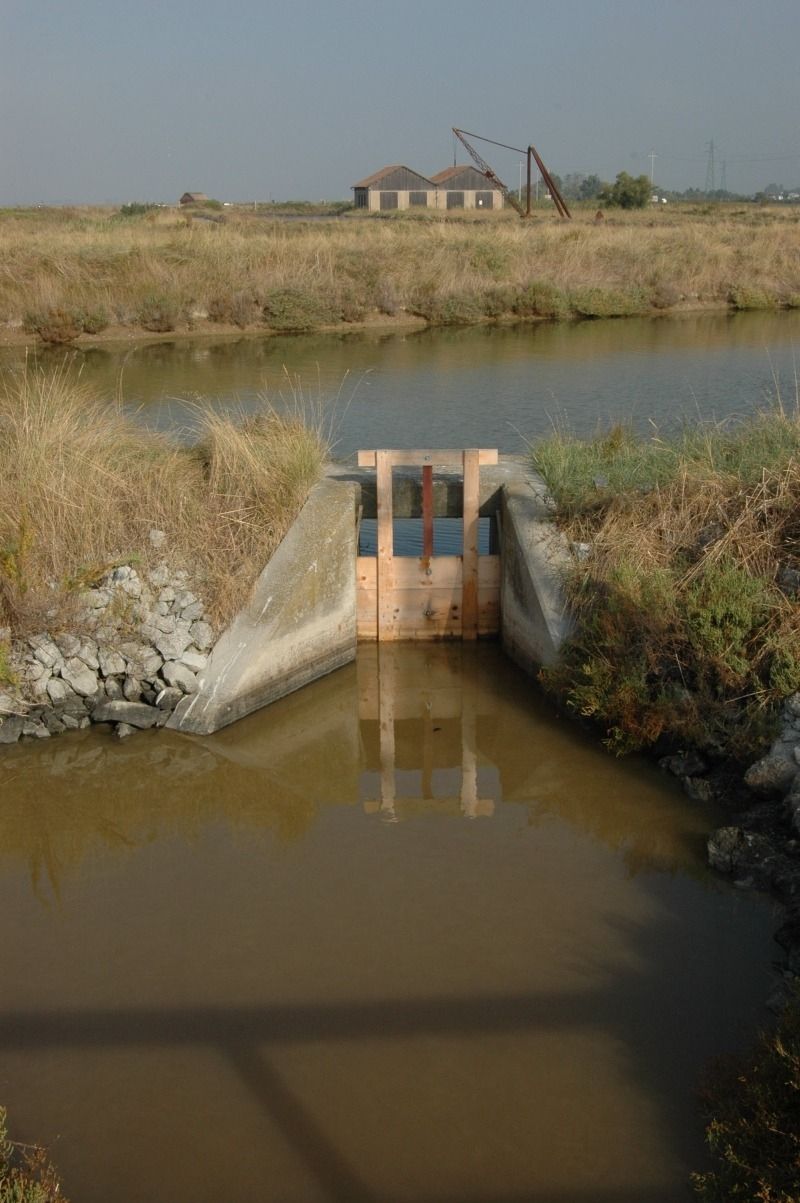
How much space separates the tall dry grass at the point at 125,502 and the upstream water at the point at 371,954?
110 centimetres

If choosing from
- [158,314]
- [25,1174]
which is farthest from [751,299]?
[25,1174]

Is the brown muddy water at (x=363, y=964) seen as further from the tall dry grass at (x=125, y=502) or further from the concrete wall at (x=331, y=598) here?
the tall dry grass at (x=125, y=502)

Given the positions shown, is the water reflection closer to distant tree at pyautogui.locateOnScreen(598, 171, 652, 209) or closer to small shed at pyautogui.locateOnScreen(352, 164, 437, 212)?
distant tree at pyautogui.locateOnScreen(598, 171, 652, 209)

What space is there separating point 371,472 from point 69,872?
446 cm

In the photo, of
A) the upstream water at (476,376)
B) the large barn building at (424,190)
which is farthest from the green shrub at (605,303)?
the large barn building at (424,190)

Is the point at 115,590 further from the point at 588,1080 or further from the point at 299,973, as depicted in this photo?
the point at 588,1080

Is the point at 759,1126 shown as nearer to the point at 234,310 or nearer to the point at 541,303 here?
the point at 234,310

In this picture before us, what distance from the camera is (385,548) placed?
911 cm

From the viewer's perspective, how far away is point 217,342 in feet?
77.3

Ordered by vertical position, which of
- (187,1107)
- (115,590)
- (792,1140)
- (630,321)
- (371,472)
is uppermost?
(630,321)

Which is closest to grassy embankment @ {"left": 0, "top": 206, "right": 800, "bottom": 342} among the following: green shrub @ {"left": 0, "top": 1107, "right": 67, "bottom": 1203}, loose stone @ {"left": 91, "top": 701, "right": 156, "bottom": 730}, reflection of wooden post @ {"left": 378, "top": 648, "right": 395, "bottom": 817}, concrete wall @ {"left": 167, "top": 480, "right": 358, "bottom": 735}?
concrete wall @ {"left": 167, "top": 480, "right": 358, "bottom": 735}

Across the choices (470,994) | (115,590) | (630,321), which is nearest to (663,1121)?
(470,994)

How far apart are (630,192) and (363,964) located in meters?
59.8

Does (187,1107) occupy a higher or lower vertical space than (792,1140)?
lower
